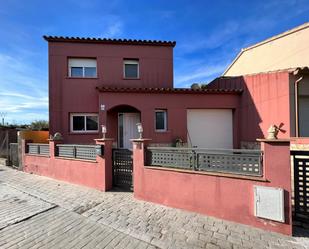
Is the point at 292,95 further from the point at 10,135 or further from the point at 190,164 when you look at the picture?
the point at 10,135

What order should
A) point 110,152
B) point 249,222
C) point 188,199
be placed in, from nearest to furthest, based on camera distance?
point 249,222
point 188,199
point 110,152

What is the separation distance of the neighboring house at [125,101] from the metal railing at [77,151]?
9.45 feet

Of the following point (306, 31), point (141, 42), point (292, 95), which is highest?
point (306, 31)

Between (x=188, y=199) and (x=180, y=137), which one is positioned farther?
(x=180, y=137)

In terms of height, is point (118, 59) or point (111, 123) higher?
point (118, 59)

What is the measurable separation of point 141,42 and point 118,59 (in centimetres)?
170

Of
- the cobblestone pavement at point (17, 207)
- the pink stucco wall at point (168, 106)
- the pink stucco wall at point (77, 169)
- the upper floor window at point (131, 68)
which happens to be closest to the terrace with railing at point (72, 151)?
the pink stucco wall at point (77, 169)

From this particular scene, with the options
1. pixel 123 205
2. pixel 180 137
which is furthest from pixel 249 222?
pixel 180 137

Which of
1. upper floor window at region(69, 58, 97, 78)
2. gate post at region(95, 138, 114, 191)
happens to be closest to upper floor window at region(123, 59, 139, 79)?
upper floor window at region(69, 58, 97, 78)

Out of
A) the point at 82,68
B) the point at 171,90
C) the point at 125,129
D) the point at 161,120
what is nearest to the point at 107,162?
the point at 125,129

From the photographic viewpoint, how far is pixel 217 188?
4578mm

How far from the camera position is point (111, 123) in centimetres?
1159

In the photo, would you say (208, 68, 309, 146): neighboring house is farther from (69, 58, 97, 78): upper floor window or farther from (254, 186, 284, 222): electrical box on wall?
(69, 58, 97, 78): upper floor window

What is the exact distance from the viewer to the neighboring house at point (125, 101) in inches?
442
